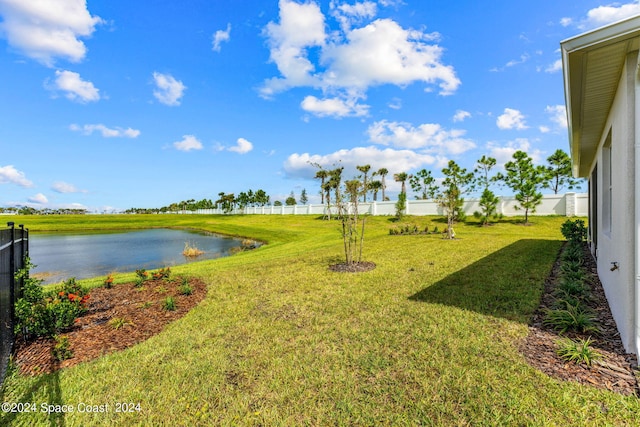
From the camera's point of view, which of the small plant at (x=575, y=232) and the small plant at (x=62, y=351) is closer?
the small plant at (x=62, y=351)

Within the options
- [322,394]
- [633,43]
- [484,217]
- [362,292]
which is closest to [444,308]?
[362,292]

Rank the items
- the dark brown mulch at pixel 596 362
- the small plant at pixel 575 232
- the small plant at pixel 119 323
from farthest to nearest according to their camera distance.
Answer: the small plant at pixel 575 232 → the small plant at pixel 119 323 → the dark brown mulch at pixel 596 362

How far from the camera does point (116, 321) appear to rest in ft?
14.5

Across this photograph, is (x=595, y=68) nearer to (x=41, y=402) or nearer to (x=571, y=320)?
(x=571, y=320)

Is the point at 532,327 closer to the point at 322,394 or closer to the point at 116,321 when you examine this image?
the point at 322,394

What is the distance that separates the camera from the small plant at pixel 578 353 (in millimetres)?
3073

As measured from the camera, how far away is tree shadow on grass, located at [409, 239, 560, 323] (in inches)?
186

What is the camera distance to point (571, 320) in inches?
151

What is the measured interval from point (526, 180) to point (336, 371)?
2532 centimetres

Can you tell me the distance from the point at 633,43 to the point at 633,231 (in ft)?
6.29

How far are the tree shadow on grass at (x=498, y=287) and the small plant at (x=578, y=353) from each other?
86 centimetres

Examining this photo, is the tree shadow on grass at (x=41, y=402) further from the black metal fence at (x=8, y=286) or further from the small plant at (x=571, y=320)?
the small plant at (x=571, y=320)

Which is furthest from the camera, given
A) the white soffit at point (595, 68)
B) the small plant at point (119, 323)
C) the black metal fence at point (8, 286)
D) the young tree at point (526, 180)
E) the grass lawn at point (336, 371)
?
the young tree at point (526, 180)

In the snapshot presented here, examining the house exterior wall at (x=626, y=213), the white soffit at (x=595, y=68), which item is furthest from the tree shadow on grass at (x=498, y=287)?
the white soffit at (x=595, y=68)
